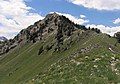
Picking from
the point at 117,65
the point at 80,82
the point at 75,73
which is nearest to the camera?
the point at 80,82

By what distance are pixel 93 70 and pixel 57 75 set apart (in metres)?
7.60

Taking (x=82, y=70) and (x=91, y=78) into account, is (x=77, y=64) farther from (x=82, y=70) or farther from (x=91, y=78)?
(x=91, y=78)

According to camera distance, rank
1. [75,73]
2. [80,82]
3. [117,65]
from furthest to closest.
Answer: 1. [117,65]
2. [75,73]
3. [80,82]

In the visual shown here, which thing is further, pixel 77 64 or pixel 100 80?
pixel 77 64

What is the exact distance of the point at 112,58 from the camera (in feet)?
243

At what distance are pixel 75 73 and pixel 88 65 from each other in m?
4.73

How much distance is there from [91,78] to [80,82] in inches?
106

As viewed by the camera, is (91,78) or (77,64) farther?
(77,64)

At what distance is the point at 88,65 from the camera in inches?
2731

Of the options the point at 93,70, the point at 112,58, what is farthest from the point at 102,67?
the point at 112,58

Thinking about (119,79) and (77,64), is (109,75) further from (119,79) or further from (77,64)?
(77,64)

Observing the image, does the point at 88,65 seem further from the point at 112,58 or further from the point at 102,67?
the point at 112,58

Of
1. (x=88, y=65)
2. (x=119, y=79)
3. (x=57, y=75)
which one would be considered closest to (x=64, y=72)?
(x=57, y=75)

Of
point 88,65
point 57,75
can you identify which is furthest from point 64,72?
point 88,65
